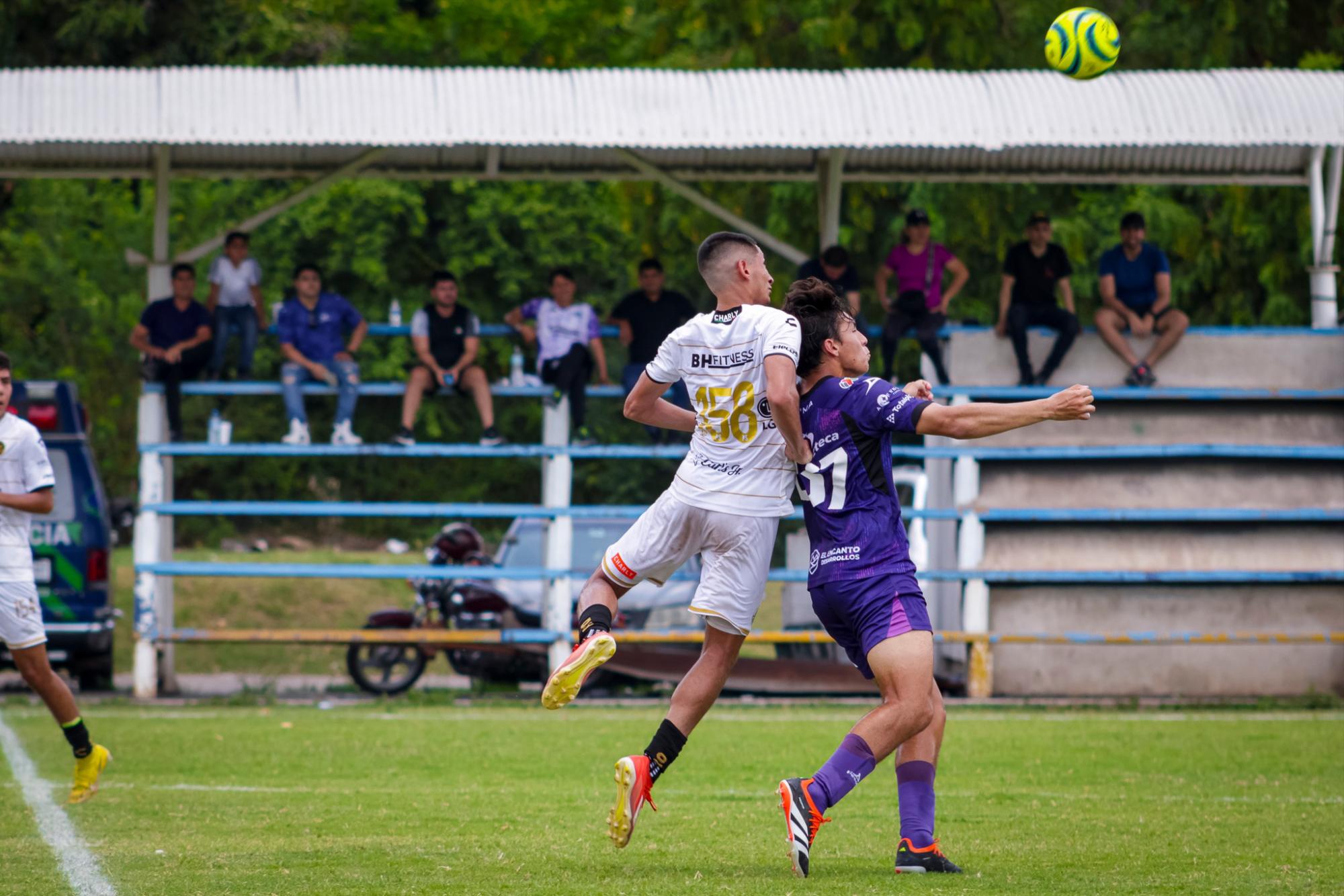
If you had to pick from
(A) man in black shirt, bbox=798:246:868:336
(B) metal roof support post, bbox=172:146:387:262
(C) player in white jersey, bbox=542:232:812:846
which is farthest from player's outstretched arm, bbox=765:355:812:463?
(B) metal roof support post, bbox=172:146:387:262

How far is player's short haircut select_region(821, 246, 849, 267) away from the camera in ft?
46.6

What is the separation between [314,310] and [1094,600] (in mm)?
7381

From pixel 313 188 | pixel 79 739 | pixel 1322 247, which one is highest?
pixel 313 188

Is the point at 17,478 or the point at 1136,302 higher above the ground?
the point at 1136,302

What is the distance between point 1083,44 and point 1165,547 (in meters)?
4.69

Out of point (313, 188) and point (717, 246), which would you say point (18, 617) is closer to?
point (717, 246)

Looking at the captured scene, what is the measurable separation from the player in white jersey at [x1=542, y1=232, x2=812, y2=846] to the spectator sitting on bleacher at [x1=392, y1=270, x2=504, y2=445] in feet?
26.0

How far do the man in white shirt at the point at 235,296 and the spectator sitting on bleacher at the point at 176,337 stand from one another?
0.42m

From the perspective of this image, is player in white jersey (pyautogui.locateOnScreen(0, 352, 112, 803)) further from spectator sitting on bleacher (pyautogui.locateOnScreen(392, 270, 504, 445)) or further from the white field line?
spectator sitting on bleacher (pyautogui.locateOnScreen(392, 270, 504, 445))

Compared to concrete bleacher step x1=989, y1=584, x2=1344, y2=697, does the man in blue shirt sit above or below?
above

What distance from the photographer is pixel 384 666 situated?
1548cm

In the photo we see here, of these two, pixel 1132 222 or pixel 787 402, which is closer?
pixel 787 402

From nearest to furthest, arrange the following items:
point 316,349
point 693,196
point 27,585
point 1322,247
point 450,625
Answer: point 27,585, point 316,349, point 1322,247, point 693,196, point 450,625

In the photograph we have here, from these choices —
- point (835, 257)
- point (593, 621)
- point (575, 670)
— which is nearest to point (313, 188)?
point (835, 257)
